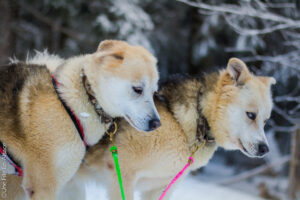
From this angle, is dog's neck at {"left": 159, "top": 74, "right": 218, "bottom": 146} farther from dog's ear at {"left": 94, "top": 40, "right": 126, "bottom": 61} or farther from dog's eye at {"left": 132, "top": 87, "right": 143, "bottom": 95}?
dog's ear at {"left": 94, "top": 40, "right": 126, "bottom": 61}

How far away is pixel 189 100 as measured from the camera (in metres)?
3.51

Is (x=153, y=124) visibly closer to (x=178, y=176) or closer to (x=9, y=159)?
(x=178, y=176)

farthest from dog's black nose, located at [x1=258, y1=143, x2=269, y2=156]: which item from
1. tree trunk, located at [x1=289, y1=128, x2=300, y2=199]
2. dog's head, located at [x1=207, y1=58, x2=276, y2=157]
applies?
tree trunk, located at [x1=289, y1=128, x2=300, y2=199]

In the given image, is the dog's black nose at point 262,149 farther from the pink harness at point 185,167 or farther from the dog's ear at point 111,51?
the dog's ear at point 111,51

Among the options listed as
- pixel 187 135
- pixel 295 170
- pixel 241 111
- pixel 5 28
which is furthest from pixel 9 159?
pixel 5 28

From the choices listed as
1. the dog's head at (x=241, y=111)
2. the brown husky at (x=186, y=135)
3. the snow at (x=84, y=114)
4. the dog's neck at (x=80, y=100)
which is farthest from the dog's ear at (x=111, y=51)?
the dog's head at (x=241, y=111)

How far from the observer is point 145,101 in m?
2.79

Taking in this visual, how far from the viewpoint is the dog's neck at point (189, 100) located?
341 centimetres

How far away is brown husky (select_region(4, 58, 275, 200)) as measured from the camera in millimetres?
3189

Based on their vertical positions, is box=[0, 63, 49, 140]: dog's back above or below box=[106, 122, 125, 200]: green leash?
above

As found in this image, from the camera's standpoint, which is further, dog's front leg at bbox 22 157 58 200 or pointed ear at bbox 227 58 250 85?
pointed ear at bbox 227 58 250 85

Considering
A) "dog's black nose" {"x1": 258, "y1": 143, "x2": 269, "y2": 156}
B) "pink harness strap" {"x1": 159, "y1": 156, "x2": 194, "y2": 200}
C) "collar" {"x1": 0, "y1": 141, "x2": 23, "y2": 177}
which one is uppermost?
"collar" {"x1": 0, "y1": 141, "x2": 23, "y2": 177}

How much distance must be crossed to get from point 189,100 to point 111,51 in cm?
116

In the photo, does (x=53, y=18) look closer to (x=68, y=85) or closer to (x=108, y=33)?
(x=108, y=33)
